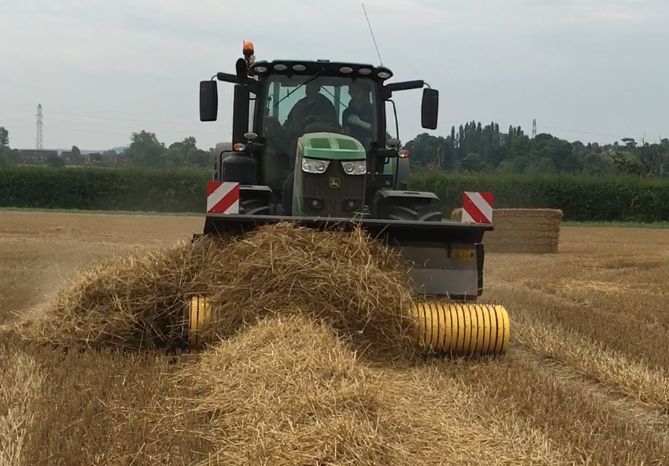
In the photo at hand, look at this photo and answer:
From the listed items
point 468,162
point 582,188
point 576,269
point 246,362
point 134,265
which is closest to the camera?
point 246,362

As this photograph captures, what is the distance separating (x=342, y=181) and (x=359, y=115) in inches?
48.8

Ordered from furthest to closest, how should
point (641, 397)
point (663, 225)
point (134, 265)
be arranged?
1. point (663, 225)
2. point (134, 265)
3. point (641, 397)

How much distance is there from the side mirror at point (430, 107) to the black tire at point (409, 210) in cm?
84

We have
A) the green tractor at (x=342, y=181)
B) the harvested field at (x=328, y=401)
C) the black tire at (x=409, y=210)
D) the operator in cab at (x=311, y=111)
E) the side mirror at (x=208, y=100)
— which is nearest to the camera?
the harvested field at (x=328, y=401)

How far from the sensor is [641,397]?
4.97 meters

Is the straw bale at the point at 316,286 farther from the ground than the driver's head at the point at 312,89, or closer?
closer

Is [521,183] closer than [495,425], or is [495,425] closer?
[495,425]

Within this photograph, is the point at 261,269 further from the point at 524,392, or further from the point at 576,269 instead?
the point at 576,269

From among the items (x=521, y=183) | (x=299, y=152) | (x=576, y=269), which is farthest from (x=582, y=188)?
(x=299, y=152)

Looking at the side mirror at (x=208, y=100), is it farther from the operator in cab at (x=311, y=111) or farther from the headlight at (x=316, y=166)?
the headlight at (x=316, y=166)

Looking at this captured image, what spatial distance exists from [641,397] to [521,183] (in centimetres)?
3216

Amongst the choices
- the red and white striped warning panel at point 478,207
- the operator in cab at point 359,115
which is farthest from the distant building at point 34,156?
the red and white striped warning panel at point 478,207

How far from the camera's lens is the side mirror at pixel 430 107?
7234 mm

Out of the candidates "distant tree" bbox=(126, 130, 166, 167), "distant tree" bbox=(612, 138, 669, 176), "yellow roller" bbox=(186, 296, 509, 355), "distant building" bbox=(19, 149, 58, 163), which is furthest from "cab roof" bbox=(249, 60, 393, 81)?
"distant tree" bbox=(612, 138, 669, 176)
